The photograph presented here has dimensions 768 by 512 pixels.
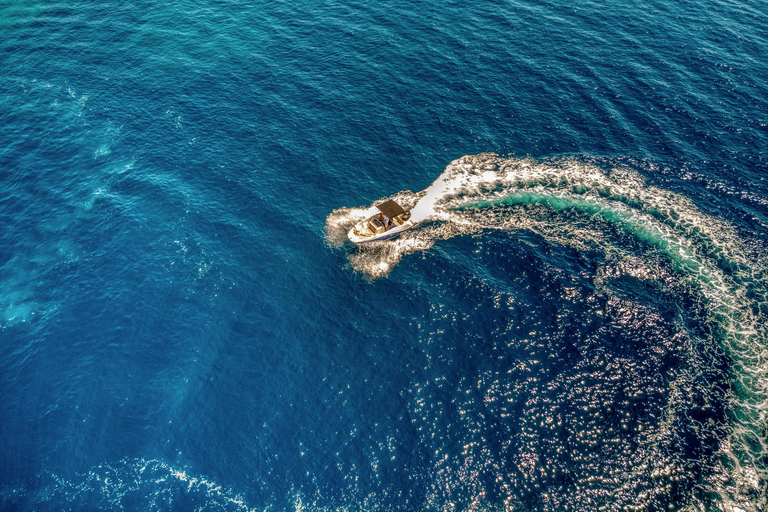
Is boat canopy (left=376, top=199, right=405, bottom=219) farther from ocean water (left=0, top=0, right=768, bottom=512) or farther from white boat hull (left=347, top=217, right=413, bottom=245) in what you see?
ocean water (left=0, top=0, right=768, bottom=512)

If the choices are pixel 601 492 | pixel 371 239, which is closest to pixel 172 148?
pixel 371 239

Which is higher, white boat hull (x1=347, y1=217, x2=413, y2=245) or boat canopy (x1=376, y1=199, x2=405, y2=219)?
boat canopy (x1=376, y1=199, x2=405, y2=219)

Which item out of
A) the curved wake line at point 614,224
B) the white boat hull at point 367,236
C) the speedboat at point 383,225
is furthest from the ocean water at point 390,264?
the speedboat at point 383,225

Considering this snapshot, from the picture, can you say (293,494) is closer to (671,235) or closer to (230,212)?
(230,212)

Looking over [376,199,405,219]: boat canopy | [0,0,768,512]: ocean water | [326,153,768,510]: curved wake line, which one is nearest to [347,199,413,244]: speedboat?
[376,199,405,219]: boat canopy

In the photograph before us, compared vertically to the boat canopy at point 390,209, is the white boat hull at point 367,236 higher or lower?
lower

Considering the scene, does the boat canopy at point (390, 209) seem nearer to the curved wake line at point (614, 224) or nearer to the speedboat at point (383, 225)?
the speedboat at point (383, 225)
